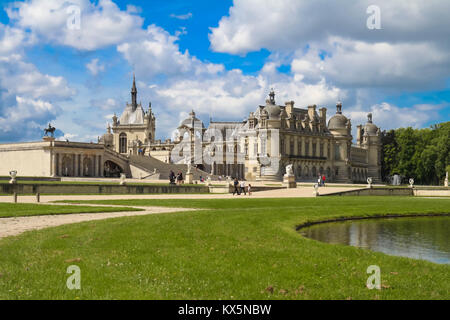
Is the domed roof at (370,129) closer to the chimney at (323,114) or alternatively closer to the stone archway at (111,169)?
the chimney at (323,114)

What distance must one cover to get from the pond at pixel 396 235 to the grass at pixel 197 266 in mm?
2200

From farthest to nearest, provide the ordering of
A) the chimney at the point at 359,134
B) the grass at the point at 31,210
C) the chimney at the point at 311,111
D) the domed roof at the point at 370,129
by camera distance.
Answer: the chimney at the point at 359,134 < the domed roof at the point at 370,129 < the chimney at the point at 311,111 < the grass at the point at 31,210

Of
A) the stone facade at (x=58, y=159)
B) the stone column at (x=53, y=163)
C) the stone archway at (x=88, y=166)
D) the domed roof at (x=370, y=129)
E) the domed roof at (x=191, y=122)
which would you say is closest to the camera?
the stone column at (x=53, y=163)

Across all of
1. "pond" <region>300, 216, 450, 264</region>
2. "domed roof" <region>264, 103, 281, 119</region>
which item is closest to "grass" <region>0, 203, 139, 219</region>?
"pond" <region>300, 216, 450, 264</region>

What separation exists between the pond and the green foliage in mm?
80098

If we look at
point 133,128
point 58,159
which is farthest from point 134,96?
point 58,159

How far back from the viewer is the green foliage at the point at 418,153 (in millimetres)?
99500

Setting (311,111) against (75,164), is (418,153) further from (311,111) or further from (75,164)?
(75,164)

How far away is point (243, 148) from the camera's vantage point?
313 ft

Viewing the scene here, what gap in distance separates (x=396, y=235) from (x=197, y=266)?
34.3 ft

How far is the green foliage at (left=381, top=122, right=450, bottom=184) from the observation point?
99.5 metres

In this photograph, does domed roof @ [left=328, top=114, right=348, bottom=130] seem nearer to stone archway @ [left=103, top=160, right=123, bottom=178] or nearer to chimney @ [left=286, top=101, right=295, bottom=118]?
chimney @ [left=286, top=101, right=295, bottom=118]

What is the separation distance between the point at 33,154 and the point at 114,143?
6620cm

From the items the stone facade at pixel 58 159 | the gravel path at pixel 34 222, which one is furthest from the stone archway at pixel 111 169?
the gravel path at pixel 34 222
